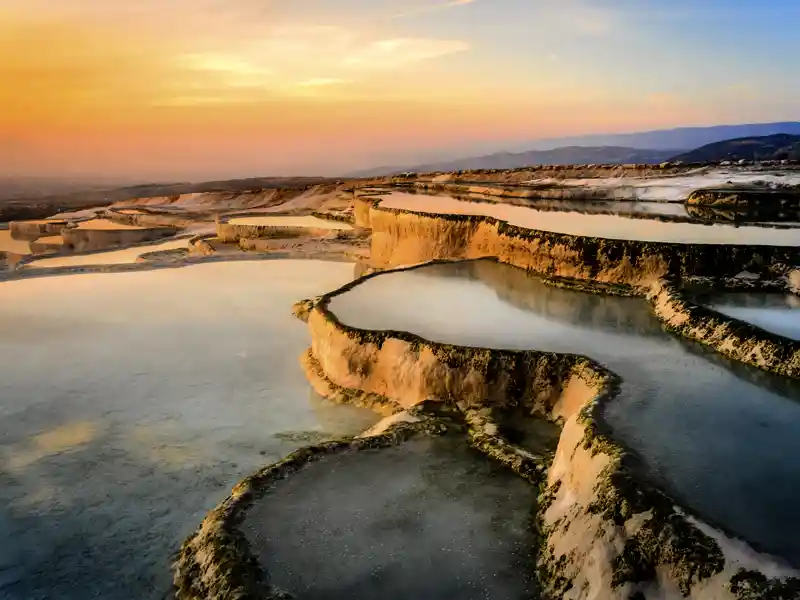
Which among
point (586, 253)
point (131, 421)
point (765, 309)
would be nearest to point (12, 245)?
point (131, 421)

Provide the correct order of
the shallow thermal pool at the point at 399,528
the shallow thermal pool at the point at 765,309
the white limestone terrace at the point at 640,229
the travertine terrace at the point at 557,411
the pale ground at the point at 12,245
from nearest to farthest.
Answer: the travertine terrace at the point at 557,411 < the shallow thermal pool at the point at 399,528 < the shallow thermal pool at the point at 765,309 < the white limestone terrace at the point at 640,229 < the pale ground at the point at 12,245

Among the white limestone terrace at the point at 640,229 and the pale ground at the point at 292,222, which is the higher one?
the white limestone terrace at the point at 640,229

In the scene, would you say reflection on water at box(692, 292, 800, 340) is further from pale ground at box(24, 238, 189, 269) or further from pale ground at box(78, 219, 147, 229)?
pale ground at box(78, 219, 147, 229)

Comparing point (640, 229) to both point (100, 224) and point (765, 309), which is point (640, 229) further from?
point (100, 224)

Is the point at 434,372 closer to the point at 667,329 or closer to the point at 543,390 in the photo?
the point at 543,390

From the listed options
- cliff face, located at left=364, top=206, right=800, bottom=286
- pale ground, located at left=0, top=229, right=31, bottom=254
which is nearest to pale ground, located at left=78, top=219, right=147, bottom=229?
pale ground, located at left=0, top=229, right=31, bottom=254

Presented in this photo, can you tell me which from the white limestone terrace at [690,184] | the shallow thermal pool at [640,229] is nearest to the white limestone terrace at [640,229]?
the shallow thermal pool at [640,229]

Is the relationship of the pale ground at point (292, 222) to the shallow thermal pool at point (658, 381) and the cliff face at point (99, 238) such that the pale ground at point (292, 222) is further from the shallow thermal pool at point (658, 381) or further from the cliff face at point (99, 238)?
the shallow thermal pool at point (658, 381)
